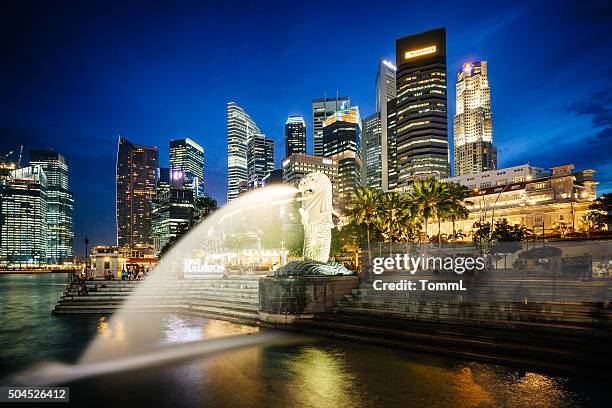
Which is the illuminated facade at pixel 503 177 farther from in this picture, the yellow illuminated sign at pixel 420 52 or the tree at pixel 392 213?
the tree at pixel 392 213

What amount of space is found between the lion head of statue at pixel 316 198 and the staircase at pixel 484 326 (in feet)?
15.2

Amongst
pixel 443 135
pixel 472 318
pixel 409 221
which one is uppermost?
pixel 443 135

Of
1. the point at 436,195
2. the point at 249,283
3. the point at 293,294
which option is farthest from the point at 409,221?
the point at 293,294

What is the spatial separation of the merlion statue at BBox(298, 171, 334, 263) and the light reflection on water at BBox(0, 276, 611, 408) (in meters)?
5.94

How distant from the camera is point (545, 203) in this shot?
94750mm

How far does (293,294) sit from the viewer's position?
18.6m

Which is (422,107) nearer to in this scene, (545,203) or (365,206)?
(545,203)

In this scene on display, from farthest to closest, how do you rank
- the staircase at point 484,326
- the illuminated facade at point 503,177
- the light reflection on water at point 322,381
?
1. the illuminated facade at point 503,177
2. the staircase at point 484,326
3. the light reflection on water at point 322,381

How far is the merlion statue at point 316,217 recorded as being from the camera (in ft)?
67.1

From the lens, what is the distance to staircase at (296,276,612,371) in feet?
37.2

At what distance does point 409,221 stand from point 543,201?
65.4m

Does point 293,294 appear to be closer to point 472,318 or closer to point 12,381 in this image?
point 472,318

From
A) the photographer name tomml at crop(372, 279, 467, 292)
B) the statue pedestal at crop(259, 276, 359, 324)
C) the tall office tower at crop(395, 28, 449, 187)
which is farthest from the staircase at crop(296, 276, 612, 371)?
the tall office tower at crop(395, 28, 449, 187)

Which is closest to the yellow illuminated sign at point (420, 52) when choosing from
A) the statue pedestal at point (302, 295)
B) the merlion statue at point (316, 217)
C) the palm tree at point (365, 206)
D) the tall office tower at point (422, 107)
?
the tall office tower at point (422, 107)
